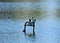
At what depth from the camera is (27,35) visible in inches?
308

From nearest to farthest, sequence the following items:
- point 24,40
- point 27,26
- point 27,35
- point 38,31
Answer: point 24,40
point 27,35
point 38,31
point 27,26

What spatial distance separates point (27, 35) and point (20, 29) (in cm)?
88

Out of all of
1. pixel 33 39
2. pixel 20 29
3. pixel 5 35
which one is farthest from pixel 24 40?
pixel 20 29

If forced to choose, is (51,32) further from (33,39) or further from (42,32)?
(33,39)

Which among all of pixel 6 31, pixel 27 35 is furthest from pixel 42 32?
pixel 6 31

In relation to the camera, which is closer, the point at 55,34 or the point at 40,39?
the point at 40,39

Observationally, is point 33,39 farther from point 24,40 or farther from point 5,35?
point 5,35

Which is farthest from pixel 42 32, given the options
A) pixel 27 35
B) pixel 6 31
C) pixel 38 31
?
pixel 6 31

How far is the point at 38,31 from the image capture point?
840 centimetres

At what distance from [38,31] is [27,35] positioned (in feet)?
2.24

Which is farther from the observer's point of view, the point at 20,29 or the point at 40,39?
the point at 20,29

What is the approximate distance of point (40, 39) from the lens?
7.39m

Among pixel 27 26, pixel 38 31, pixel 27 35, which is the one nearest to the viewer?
pixel 27 35

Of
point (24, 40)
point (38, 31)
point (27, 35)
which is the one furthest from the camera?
point (38, 31)
